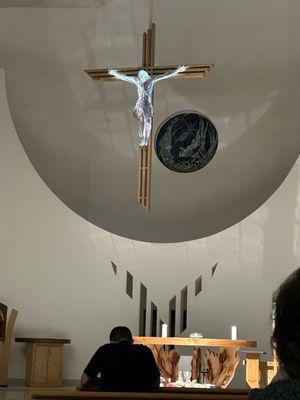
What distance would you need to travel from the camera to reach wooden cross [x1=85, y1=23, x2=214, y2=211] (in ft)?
31.3

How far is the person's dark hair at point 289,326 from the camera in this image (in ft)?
3.62

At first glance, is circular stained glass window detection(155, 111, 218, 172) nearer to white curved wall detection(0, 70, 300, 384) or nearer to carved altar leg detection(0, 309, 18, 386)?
white curved wall detection(0, 70, 300, 384)

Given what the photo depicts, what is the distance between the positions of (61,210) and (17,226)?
0.73 meters

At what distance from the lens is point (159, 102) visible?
11992mm

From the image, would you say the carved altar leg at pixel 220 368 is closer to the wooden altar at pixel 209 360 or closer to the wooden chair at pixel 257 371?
the wooden altar at pixel 209 360

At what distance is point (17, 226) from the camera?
10.4 m

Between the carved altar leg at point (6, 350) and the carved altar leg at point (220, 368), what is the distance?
120 inches

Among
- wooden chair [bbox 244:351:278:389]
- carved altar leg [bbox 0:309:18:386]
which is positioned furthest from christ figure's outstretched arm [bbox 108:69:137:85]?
wooden chair [bbox 244:351:278:389]

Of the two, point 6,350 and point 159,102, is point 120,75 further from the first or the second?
point 6,350

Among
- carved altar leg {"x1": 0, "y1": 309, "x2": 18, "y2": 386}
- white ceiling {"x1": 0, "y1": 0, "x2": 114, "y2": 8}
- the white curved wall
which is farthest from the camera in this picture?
white ceiling {"x1": 0, "y1": 0, "x2": 114, "y2": 8}

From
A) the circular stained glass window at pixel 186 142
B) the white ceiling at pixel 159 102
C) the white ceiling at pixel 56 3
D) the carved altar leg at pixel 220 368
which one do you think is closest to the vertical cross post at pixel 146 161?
the white ceiling at pixel 159 102

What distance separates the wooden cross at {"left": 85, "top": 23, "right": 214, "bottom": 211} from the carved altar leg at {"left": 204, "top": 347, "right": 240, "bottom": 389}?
2.38 meters

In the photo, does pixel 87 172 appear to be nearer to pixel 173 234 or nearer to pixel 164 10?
pixel 173 234

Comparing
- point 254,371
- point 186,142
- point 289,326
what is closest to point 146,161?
point 186,142
